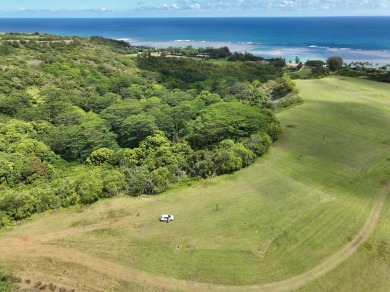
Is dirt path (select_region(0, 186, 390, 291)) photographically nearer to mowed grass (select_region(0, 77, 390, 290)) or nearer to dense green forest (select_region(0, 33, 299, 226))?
mowed grass (select_region(0, 77, 390, 290))

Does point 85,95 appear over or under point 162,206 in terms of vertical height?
over

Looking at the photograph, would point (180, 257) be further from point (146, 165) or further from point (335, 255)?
point (146, 165)

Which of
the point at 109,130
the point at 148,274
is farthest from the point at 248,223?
the point at 109,130

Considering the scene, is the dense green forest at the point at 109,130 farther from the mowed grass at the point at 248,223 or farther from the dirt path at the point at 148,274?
the dirt path at the point at 148,274

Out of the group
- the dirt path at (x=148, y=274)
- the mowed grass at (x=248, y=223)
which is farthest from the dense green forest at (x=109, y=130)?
the dirt path at (x=148, y=274)

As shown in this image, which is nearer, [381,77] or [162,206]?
[162,206]

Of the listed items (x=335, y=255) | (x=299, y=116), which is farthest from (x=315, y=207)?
(x=299, y=116)

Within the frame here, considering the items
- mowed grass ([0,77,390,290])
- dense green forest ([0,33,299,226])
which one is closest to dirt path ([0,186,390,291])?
mowed grass ([0,77,390,290])

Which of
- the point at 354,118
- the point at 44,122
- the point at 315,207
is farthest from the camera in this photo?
the point at 354,118
